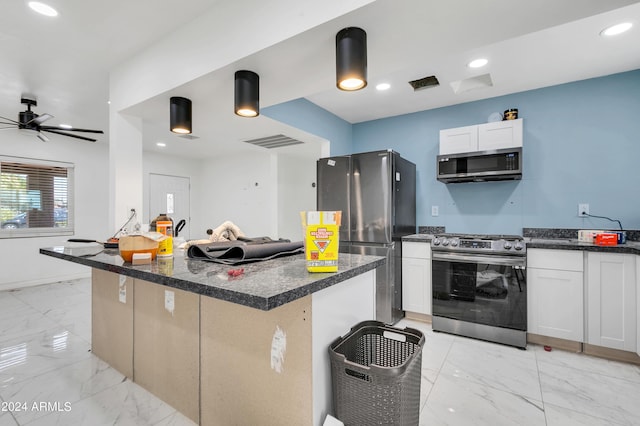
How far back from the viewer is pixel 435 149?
373 centimetres

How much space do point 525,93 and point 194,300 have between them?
149 inches

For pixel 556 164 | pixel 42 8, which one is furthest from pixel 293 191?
pixel 42 8

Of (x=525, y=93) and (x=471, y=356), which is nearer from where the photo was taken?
(x=471, y=356)

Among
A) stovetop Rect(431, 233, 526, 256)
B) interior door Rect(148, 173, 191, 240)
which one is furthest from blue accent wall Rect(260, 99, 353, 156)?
interior door Rect(148, 173, 191, 240)

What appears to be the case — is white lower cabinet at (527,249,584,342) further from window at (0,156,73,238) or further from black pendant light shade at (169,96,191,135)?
window at (0,156,73,238)

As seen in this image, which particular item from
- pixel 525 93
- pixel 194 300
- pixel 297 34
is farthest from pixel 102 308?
pixel 525 93

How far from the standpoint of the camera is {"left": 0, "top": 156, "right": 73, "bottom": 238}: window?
454 centimetres

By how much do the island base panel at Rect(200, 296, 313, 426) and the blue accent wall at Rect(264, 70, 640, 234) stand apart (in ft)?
7.35

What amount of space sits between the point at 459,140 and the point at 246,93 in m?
2.51

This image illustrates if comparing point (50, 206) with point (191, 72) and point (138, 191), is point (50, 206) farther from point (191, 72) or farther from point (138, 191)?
point (191, 72)

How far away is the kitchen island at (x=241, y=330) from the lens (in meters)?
1.07

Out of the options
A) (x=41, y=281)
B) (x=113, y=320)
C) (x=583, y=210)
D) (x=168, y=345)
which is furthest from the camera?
(x=41, y=281)

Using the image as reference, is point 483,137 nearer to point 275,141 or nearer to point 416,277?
point 416,277

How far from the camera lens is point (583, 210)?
2924mm
